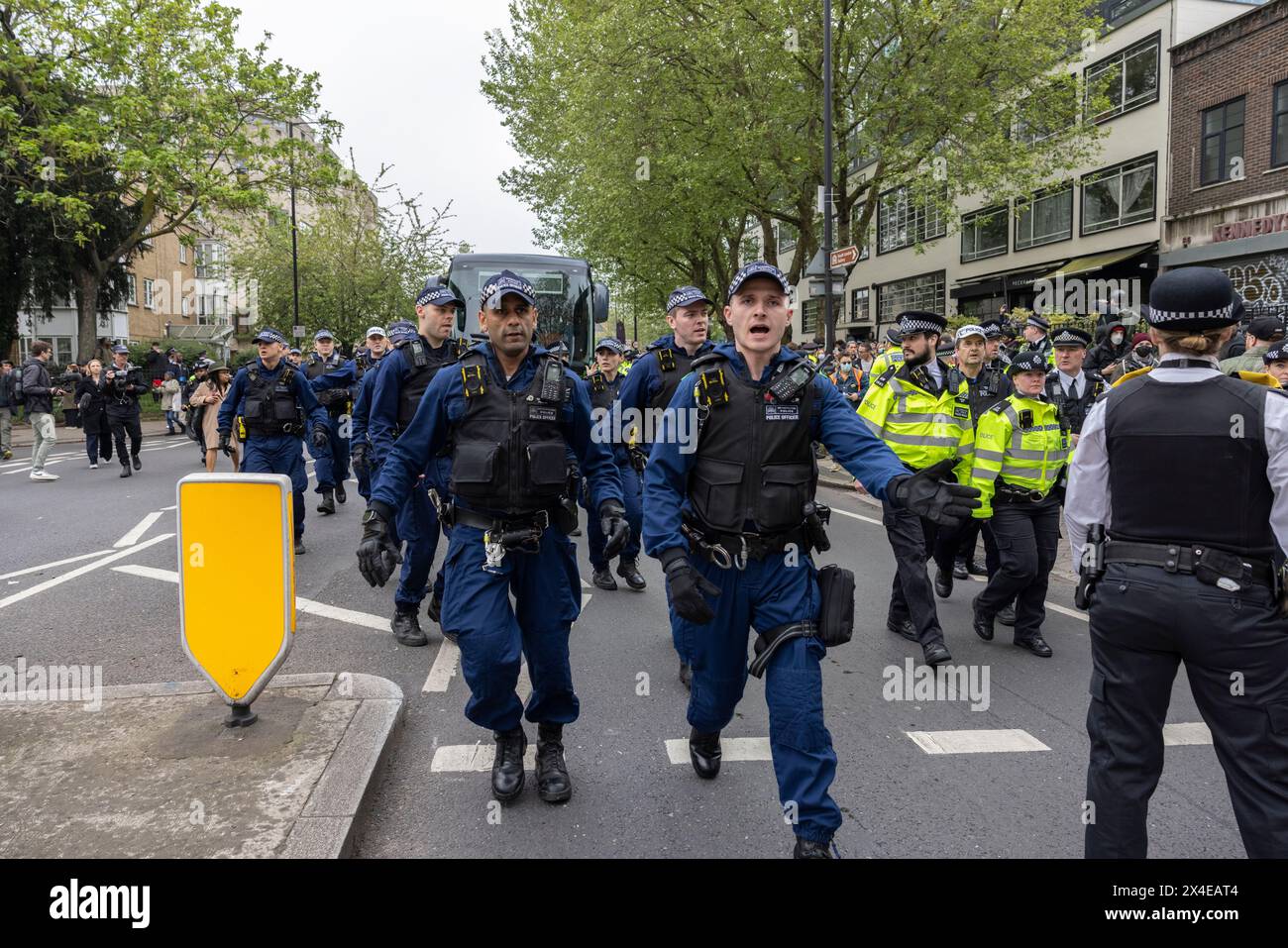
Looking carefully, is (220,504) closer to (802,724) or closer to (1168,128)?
(802,724)

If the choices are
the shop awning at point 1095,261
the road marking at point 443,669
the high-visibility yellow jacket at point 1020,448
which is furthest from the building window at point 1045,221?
the road marking at point 443,669

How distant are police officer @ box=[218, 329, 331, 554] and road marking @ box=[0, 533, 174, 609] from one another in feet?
4.34

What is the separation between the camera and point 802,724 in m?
2.96

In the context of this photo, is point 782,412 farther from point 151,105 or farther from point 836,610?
point 151,105

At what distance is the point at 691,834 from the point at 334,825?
3.98ft

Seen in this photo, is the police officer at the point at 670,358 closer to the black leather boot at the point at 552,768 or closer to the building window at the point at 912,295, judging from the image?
the black leather boot at the point at 552,768

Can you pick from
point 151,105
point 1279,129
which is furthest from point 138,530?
point 1279,129

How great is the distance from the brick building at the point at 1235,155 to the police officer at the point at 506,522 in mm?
18396

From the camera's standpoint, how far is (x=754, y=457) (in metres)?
3.25

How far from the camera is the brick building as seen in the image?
18.7m

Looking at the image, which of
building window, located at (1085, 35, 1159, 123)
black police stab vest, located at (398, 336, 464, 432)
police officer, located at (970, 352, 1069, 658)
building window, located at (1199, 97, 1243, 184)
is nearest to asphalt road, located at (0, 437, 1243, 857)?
police officer, located at (970, 352, 1069, 658)

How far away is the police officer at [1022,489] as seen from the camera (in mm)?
5543

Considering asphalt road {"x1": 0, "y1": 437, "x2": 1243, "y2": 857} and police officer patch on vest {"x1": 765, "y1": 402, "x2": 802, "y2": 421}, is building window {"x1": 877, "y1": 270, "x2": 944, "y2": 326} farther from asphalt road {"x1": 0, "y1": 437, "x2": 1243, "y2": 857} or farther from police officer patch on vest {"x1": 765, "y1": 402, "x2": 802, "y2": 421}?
police officer patch on vest {"x1": 765, "y1": 402, "x2": 802, "y2": 421}

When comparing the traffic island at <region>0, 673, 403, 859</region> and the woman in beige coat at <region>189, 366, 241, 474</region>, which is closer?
the traffic island at <region>0, 673, 403, 859</region>
